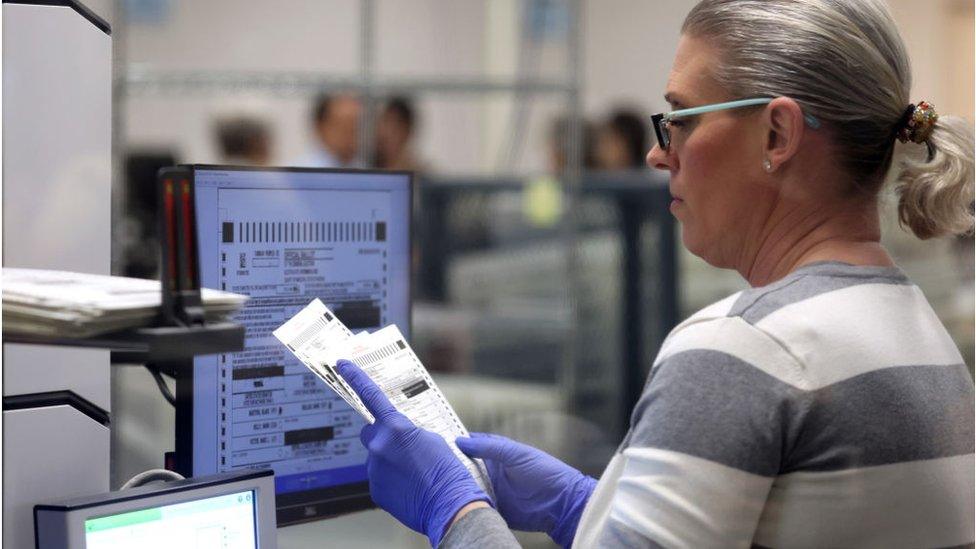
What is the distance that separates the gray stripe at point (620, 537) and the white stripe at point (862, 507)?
0.35ft

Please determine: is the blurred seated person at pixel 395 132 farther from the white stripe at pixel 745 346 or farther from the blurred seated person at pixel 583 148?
the white stripe at pixel 745 346

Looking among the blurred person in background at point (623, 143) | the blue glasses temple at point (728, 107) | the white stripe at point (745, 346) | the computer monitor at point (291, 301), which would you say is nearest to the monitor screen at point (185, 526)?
the computer monitor at point (291, 301)

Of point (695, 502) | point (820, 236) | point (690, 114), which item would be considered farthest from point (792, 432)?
point (690, 114)

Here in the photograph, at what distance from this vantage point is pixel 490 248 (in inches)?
154

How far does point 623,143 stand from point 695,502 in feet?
13.1

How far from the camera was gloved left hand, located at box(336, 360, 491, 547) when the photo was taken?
121cm

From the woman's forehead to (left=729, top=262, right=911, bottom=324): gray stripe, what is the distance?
0.64 ft

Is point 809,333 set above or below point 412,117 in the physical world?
below

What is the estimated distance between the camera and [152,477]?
126 centimetres

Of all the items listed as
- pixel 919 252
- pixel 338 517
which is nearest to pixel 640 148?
pixel 919 252

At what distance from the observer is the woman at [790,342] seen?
0.98 metres

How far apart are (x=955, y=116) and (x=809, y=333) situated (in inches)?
15.1

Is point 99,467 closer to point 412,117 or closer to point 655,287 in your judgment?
point 655,287

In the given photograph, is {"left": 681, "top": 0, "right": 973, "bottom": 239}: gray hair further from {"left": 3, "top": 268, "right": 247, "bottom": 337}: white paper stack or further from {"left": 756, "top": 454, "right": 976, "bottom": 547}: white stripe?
{"left": 3, "top": 268, "right": 247, "bottom": 337}: white paper stack
